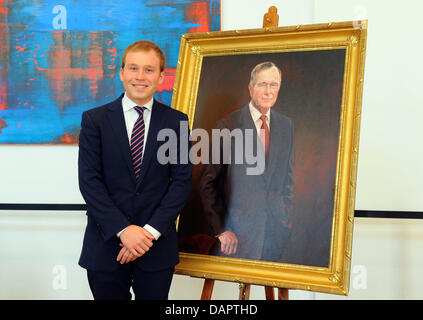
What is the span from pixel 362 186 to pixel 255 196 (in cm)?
107

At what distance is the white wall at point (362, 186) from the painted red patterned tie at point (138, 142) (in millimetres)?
1213

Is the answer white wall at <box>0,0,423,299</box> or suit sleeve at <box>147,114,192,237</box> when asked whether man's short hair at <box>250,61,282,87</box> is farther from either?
white wall at <box>0,0,423,299</box>

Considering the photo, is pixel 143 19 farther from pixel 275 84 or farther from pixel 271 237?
pixel 271 237

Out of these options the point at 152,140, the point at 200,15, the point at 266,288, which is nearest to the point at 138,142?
the point at 152,140

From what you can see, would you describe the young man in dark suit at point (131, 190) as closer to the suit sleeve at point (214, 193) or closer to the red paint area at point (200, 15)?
the suit sleeve at point (214, 193)

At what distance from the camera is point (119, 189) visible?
174 centimetres

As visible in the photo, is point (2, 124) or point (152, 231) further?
point (2, 124)

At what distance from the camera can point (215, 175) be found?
2008 millimetres

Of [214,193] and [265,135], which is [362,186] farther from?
[214,193]

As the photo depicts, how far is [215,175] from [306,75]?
623 mm

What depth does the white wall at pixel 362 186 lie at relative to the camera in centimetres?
261

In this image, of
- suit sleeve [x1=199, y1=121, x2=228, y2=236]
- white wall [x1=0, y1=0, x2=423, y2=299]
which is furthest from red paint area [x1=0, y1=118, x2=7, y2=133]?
suit sleeve [x1=199, y1=121, x2=228, y2=236]

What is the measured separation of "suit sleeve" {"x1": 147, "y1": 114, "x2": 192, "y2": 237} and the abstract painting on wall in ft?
3.36
